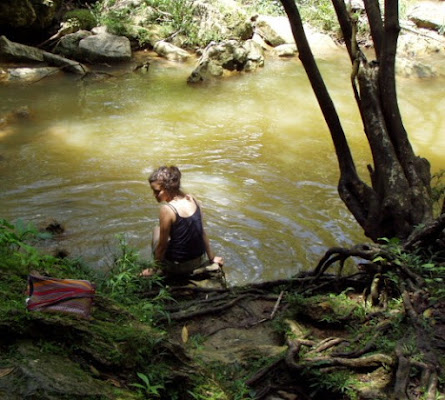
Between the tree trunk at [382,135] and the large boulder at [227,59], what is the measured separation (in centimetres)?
1033

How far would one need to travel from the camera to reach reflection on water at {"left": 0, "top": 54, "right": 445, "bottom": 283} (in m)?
6.80

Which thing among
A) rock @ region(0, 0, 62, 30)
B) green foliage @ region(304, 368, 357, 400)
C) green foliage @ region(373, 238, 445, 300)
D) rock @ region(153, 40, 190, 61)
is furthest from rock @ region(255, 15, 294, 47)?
green foliage @ region(304, 368, 357, 400)

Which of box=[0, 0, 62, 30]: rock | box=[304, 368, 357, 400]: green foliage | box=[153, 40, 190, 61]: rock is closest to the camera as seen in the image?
box=[304, 368, 357, 400]: green foliage

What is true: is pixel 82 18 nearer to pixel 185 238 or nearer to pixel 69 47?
pixel 69 47

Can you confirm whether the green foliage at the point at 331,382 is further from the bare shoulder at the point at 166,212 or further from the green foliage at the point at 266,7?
the green foliage at the point at 266,7

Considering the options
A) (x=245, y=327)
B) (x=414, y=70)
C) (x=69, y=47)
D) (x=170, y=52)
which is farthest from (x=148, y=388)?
(x=170, y=52)

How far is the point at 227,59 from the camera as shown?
15.8 m

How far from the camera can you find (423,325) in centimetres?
309

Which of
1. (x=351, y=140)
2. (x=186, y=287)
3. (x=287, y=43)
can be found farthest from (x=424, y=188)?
(x=287, y=43)

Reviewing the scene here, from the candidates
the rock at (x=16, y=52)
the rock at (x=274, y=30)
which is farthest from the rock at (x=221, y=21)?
the rock at (x=16, y=52)

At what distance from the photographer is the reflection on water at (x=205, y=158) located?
22.3 feet

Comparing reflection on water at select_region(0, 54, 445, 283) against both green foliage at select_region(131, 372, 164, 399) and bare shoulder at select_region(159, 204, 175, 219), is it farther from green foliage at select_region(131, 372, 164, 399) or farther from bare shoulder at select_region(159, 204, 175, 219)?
green foliage at select_region(131, 372, 164, 399)

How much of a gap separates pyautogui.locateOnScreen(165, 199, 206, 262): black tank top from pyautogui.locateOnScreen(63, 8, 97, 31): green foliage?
15.3 meters

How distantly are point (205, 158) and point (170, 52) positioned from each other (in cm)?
904
